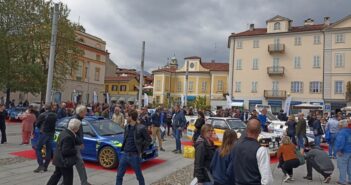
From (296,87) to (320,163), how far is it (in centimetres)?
4474

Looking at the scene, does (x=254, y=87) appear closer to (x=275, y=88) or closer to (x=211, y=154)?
(x=275, y=88)

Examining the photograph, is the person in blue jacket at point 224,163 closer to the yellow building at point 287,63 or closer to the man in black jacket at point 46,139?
the man in black jacket at point 46,139

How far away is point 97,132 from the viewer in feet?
36.7

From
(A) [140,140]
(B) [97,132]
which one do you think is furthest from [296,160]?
(B) [97,132]

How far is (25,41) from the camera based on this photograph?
32.5 m

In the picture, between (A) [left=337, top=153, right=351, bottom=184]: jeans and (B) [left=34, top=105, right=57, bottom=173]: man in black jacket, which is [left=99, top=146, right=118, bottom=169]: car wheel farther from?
(A) [left=337, top=153, right=351, bottom=184]: jeans

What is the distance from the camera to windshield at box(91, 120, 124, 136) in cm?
1130

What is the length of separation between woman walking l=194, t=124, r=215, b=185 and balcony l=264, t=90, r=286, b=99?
4937 cm

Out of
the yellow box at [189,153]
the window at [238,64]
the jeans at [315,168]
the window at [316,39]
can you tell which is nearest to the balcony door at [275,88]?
the window at [238,64]

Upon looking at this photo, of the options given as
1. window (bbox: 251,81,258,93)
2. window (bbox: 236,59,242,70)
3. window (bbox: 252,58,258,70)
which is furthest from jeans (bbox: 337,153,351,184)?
window (bbox: 236,59,242,70)

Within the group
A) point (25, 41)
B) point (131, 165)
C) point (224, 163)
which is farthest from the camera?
point (25, 41)

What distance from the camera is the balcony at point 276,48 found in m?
53.0

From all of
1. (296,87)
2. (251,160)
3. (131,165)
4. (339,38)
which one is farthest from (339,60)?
(251,160)

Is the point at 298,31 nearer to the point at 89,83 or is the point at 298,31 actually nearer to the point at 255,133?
the point at 89,83
